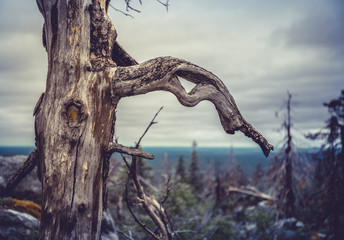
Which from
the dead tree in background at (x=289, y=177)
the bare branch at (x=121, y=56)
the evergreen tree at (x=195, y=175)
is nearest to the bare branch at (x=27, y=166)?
the bare branch at (x=121, y=56)

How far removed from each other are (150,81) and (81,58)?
0.76 m

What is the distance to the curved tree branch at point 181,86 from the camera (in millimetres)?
2535

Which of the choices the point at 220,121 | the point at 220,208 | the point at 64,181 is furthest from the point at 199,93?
the point at 220,208

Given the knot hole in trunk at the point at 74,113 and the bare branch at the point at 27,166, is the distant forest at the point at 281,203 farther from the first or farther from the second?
the knot hole in trunk at the point at 74,113

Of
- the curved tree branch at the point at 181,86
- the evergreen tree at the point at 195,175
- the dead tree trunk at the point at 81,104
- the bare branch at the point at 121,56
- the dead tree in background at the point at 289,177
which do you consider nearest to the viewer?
the dead tree trunk at the point at 81,104

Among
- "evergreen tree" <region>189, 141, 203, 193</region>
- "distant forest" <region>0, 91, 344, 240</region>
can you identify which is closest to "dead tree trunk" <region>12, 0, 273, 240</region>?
"distant forest" <region>0, 91, 344, 240</region>

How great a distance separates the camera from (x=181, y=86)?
273 cm

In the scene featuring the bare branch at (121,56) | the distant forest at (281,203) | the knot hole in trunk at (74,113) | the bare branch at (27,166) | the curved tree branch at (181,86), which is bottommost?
the distant forest at (281,203)

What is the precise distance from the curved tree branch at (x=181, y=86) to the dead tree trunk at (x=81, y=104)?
11mm

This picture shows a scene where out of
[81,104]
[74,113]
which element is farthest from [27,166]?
[81,104]

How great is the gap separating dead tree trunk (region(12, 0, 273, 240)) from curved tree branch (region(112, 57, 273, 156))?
11 mm

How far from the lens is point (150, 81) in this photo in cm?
256

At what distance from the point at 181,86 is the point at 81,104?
1131 mm

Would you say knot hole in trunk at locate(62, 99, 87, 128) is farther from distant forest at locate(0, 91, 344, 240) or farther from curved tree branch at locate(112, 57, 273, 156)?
distant forest at locate(0, 91, 344, 240)
